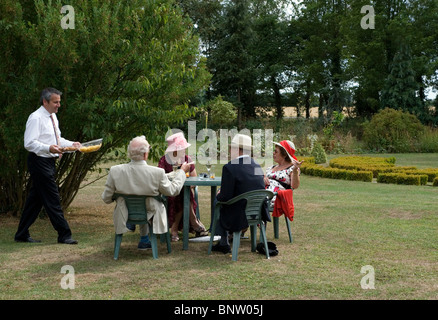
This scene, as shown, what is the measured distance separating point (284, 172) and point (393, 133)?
22832 mm

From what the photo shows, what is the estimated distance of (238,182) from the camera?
6.06 m

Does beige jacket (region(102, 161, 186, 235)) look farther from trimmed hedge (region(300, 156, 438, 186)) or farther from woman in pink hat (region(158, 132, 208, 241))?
trimmed hedge (region(300, 156, 438, 186))

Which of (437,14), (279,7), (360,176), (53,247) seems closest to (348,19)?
(437,14)

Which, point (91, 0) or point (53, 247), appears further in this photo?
point (91, 0)

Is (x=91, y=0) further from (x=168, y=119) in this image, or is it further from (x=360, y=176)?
(x=360, y=176)

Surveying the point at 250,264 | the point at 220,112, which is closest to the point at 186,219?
the point at 250,264

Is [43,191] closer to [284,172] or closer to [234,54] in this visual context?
[284,172]

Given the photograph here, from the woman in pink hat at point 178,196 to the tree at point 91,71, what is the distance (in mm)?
1072

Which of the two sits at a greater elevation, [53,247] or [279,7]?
[279,7]

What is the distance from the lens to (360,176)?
1538 centimetres

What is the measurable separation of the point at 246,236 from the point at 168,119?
2.31 metres

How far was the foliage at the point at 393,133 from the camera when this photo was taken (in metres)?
27.8
